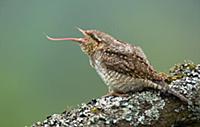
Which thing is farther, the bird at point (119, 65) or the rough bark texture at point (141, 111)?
the bird at point (119, 65)

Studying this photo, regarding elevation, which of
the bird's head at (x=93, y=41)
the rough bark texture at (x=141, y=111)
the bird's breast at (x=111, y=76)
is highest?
the bird's head at (x=93, y=41)

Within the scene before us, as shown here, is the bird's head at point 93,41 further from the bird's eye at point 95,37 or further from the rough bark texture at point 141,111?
the rough bark texture at point 141,111

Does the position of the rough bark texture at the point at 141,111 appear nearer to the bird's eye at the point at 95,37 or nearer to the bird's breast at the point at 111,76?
the bird's breast at the point at 111,76

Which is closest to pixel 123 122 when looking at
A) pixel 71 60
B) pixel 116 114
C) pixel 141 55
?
pixel 116 114

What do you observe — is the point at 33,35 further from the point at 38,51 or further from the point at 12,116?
the point at 12,116

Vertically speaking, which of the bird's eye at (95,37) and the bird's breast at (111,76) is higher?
the bird's eye at (95,37)

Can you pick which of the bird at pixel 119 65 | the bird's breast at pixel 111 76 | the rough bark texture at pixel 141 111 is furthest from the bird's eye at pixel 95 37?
the rough bark texture at pixel 141 111

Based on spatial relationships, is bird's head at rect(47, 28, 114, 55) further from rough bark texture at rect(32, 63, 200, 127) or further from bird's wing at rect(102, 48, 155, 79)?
rough bark texture at rect(32, 63, 200, 127)
